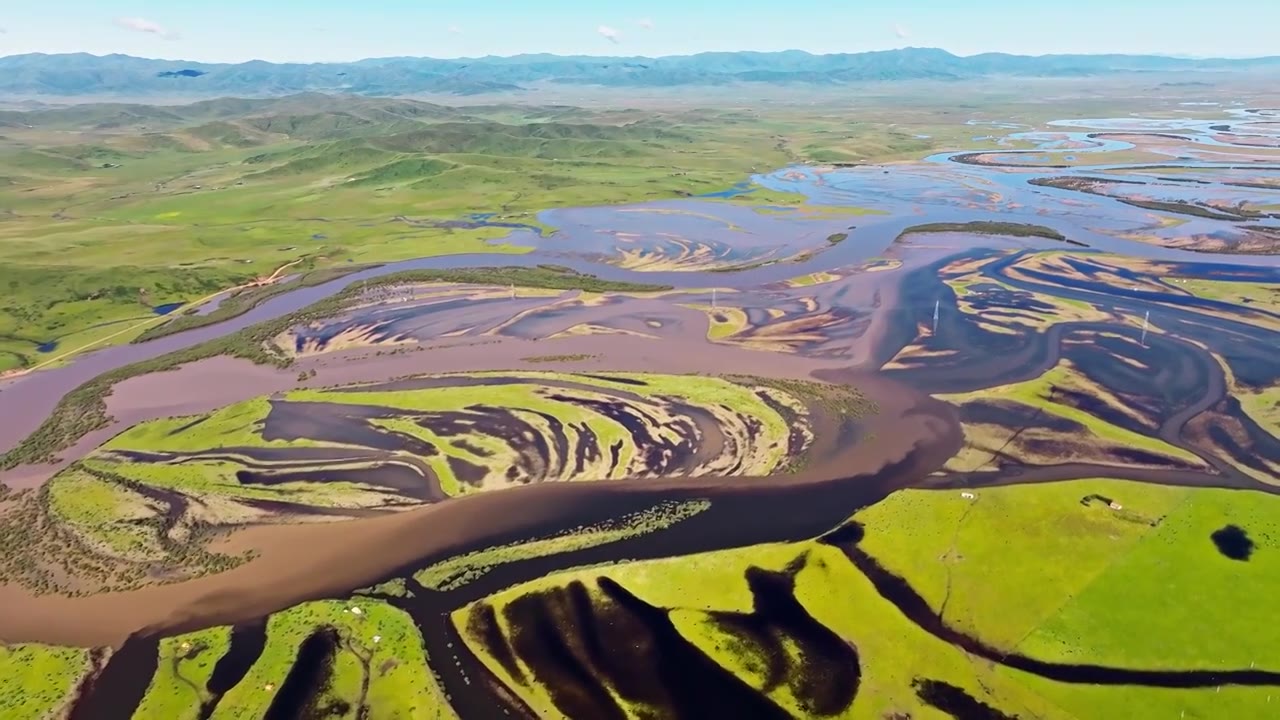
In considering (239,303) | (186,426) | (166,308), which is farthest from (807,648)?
(166,308)

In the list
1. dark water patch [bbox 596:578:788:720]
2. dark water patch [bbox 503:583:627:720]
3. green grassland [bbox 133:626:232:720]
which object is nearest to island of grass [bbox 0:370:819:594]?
green grassland [bbox 133:626:232:720]

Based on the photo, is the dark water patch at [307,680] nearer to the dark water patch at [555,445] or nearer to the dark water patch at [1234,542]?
the dark water patch at [555,445]

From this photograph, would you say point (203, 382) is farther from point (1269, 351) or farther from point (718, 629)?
point (1269, 351)

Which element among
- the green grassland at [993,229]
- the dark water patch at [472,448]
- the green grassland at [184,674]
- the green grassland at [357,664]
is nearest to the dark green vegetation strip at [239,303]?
the dark water patch at [472,448]

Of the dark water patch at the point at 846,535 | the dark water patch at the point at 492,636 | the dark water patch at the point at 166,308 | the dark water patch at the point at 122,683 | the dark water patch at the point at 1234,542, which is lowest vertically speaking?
the dark water patch at the point at 122,683

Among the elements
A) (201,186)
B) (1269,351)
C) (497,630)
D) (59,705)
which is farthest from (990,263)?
(201,186)

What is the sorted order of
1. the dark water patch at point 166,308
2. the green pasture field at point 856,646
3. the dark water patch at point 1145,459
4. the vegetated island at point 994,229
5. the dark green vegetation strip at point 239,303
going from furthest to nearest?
the vegetated island at point 994,229 < the dark water patch at point 166,308 < the dark green vegetation strip at point 239,303 < the dark water patch at point 1145,459 < the green pasture field at point 856,646
